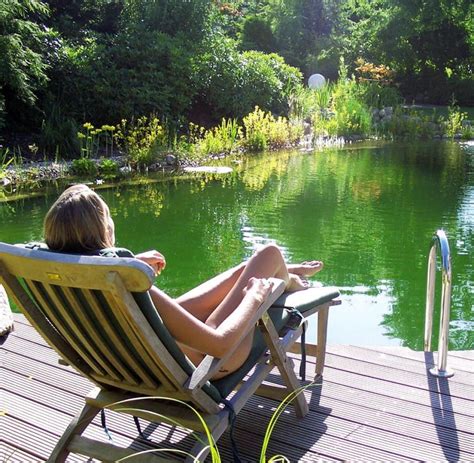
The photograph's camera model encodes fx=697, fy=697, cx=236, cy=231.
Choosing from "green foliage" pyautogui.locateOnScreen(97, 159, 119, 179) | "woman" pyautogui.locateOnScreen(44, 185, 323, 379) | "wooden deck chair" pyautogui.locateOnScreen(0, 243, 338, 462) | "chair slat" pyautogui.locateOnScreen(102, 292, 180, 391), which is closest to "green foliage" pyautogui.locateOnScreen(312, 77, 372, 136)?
"green foliage" pyautogui.locateOnScreen(97, 159, 119, 179)

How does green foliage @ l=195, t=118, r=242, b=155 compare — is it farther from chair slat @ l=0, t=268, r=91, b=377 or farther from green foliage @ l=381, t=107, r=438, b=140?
chair slat @ l=0, t=268, r=91, b=377

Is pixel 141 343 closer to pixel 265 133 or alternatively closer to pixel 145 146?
pixel 145 146

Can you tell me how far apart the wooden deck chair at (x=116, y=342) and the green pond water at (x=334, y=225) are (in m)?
2.52

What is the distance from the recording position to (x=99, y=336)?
2.04 meters

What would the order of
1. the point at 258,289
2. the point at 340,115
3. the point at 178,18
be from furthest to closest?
the point at 178,18 < the point at 340,115 < the point at 258,289

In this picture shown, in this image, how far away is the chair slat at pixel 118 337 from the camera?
75.3 inches

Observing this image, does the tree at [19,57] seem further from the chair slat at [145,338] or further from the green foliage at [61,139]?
the chair slat at [145,338]

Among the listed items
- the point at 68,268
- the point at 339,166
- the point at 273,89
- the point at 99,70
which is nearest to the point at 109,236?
the point at 68,268

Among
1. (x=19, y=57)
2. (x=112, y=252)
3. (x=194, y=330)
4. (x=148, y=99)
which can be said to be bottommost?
(x=194, y=330)

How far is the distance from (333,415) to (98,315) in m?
1.13

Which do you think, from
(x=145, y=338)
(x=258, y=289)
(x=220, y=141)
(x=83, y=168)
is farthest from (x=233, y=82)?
(x=145, y=338)

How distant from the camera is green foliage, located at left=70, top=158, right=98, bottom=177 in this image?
35.4 feet

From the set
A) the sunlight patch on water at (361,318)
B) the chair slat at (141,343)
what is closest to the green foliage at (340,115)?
the sunlight patch on water at (361,318)

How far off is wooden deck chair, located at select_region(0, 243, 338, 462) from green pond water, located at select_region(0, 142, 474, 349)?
2.52 metres
